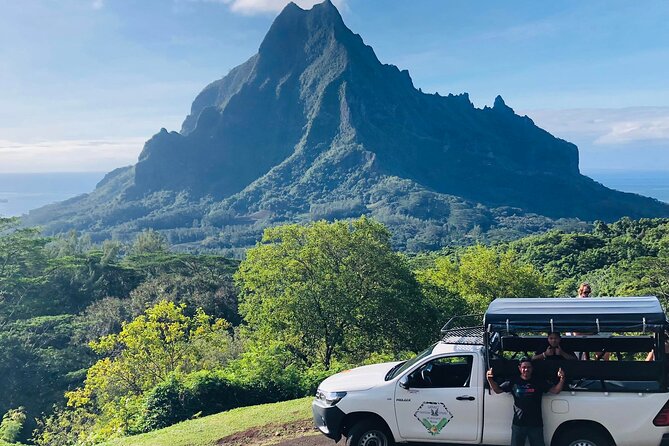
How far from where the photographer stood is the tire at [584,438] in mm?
7836

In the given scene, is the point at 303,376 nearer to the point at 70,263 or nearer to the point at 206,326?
the point at 206,326

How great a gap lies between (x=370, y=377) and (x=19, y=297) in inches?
1920

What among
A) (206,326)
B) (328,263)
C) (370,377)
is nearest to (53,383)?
(206,326)

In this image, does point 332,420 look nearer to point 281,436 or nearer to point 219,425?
point 281,436

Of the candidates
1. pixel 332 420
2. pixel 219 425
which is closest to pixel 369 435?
pixel 332 420

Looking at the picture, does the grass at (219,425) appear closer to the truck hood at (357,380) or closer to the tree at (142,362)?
the truck hood at (357,380)

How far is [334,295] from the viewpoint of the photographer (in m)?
23.5

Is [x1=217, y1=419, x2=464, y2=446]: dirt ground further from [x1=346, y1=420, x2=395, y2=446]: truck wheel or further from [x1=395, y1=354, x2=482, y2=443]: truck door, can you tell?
[x1=395, y1=354, x2=482, y2=443]: truck door

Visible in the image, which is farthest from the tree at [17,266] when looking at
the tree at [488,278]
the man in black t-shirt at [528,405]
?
the man in black t-shirt at [528,405]

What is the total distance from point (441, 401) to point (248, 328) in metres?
19.2

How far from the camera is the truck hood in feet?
29.1

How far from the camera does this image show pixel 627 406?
768 cm

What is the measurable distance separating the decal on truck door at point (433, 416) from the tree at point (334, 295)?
14.7 meters

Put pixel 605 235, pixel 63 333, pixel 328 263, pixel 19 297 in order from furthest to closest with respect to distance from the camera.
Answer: pixel 605 235, pixel 19 297, pixel 63 333, pixel 328 263
